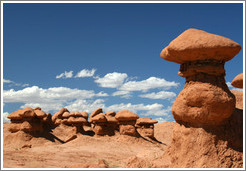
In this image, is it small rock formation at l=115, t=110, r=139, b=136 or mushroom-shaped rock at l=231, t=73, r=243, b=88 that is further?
small rock formation at l=115, t=110, r=139, b=136

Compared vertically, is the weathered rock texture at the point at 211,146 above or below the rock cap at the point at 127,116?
below

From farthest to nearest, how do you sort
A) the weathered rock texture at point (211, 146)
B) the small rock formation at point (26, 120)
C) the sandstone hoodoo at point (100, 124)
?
the sandstone hoodoo at point (100, 124), the small rock formation at point (26, 120), the weathered rock texture at point (211, 146)

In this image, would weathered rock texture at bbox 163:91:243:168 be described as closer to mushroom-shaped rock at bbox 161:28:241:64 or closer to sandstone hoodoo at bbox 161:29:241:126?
sandstone hoodoo at bbox 161:29:241:126

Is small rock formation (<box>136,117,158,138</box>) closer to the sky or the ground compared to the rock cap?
closer to the ground

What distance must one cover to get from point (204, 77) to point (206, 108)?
2.91ft

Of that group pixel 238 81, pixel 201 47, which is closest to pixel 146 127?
pixel 238 81

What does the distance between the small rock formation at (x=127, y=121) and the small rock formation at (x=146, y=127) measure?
3.07 m

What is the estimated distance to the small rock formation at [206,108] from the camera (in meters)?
6.82

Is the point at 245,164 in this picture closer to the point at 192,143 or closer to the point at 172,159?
the point at 192,143

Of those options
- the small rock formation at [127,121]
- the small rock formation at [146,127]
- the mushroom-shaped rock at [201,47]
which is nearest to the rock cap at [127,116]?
the small rock formation at [127,121]

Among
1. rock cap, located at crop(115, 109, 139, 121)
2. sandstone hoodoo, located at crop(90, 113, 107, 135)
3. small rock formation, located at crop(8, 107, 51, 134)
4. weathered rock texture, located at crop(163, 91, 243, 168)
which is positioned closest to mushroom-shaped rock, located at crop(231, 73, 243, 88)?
weathered rock texture, located at crop(163, 91, 243, 168)

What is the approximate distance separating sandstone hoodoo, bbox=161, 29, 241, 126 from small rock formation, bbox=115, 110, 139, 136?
1020 cm

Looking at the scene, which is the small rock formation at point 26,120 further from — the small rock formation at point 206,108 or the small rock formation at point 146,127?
the small rock formation at point 206,108

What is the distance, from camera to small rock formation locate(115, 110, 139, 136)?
57.4ft
